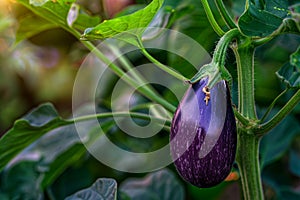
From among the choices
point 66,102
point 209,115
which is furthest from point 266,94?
point 209,115

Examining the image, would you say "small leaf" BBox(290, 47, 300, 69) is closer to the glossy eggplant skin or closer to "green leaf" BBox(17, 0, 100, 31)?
the glossy eggplant skin

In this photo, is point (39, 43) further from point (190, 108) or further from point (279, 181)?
point (190, 108)

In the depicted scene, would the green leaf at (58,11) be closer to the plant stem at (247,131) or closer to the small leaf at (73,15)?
the small leaf at (73,15)

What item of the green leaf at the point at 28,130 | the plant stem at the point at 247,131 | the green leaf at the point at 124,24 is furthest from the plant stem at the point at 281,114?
the green leaf at the point at 28,130

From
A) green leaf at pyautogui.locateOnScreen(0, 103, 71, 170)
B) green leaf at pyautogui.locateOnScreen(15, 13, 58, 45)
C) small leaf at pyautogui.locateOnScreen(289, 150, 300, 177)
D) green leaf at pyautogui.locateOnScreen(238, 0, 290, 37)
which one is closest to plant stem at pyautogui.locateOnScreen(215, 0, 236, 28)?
green leaf at pyautogui.locateOnScreen(238, 0, 290, 37)

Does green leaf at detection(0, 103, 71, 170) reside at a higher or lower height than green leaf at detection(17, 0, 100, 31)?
lower
